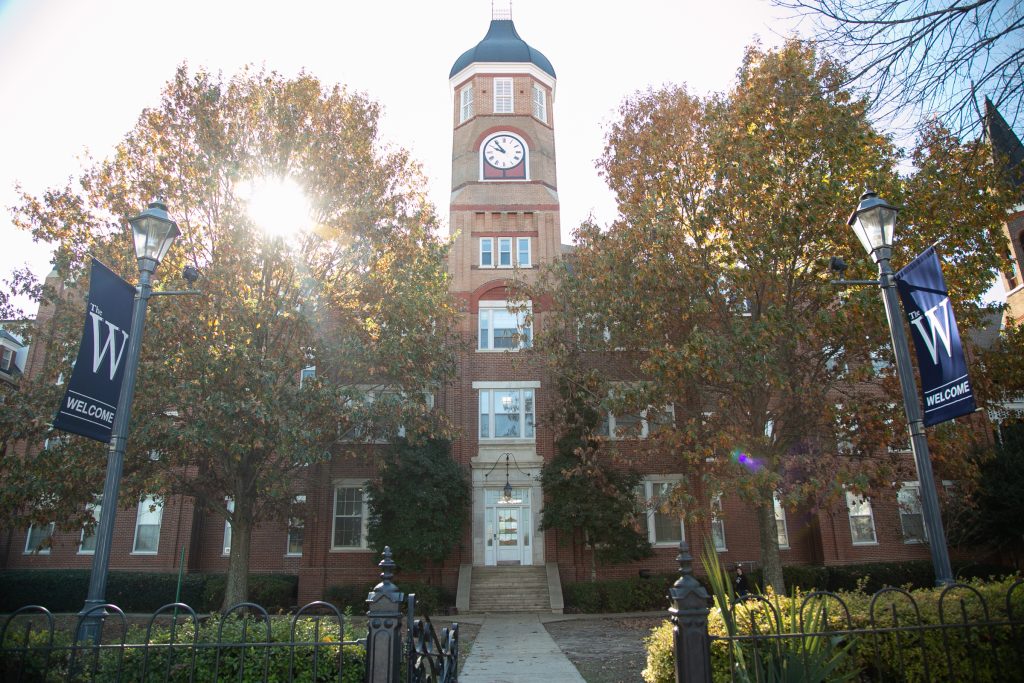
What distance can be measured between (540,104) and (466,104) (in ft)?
10.6

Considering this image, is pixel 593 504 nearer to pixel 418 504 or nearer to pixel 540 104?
pixel 418 504

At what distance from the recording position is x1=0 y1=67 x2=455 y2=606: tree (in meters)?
13.7

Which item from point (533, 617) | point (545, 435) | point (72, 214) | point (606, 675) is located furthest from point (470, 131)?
point (606, 675)

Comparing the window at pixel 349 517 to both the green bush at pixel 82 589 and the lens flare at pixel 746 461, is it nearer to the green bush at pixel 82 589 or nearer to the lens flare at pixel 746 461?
the green bush at pixel 82 589

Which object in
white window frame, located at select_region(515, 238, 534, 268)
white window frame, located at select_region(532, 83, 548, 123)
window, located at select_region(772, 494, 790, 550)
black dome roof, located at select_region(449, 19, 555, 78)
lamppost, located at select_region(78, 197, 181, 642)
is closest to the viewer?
lamppost, located at select_region(78, 197, 181, 642)

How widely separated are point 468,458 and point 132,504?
11.0 metres

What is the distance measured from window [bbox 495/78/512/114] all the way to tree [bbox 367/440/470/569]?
50.8 ft

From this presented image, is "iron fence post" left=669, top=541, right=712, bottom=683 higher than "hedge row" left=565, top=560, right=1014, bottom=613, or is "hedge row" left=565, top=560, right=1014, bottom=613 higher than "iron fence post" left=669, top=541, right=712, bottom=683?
"iron fence post" left=669, top=541, right=712, bottom=683

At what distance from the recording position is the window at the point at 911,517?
24.2 meters

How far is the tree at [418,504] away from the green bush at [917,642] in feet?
42.4

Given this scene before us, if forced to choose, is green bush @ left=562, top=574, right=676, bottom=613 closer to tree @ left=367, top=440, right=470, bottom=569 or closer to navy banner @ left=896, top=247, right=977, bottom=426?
tree @ left=367, top=440, right=470, bottom=569

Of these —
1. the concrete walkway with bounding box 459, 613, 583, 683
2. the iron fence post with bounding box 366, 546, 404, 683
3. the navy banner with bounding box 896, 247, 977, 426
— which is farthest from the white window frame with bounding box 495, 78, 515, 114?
the iron fence post with bounding box 366, 546, 404, 683

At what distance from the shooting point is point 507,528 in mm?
23094

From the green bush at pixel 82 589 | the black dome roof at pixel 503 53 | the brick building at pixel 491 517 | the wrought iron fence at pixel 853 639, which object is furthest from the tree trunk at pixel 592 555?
the black dome roof at pixel 503 53
